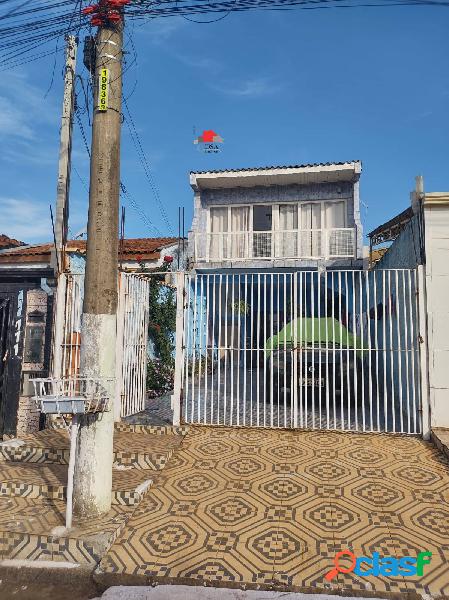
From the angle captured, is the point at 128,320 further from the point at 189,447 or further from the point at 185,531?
the point at 185,531

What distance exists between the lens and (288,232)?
14898 millimetres

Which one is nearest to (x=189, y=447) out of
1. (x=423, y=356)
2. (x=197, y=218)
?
(x=423, y=356)

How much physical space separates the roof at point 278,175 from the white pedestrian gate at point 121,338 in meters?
9.04

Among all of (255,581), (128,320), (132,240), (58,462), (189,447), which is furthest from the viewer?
(132,240)

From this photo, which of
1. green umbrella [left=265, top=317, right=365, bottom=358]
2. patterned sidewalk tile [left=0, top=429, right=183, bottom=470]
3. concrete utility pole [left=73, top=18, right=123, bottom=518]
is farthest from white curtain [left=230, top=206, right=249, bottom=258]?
concrete utility pole [left=73, top=18, right=123, bottom=518]

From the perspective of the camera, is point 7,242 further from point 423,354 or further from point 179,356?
point 423,354

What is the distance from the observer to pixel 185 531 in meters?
3.43

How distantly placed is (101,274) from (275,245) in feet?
38.4

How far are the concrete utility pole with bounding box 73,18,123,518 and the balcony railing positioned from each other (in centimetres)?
1017

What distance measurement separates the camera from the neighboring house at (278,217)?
14.4 metres

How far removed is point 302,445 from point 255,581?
2.75 m

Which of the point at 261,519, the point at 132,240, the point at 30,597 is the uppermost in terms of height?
the point at 132,240

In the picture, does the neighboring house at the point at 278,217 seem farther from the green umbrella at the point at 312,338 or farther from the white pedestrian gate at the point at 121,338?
the white pedestrian gate at the point at 121,338

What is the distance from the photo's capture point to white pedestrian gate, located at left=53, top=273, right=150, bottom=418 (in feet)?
Result: 21.6
